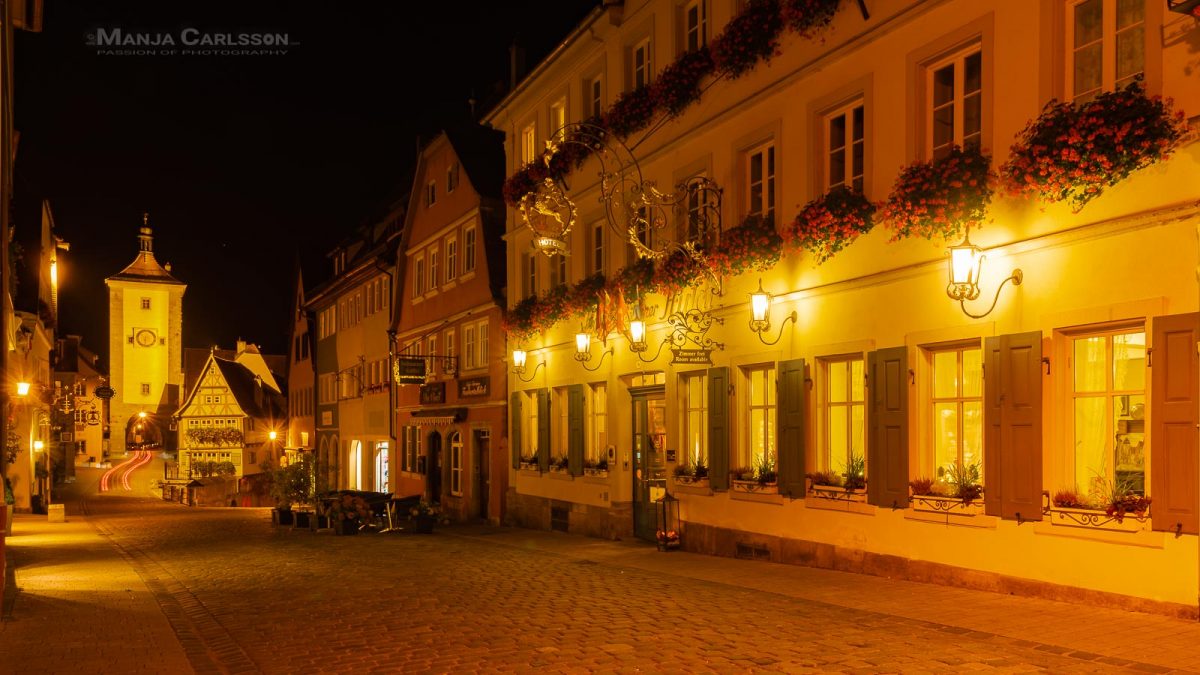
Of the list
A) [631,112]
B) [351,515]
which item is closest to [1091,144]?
[631,112]

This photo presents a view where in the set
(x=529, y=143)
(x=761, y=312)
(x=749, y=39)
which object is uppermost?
(x=529, y=143)

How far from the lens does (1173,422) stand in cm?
881

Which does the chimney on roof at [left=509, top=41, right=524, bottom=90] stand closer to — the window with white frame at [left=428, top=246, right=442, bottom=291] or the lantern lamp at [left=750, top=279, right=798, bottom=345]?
the window with white frame at [left=428, top=246, right=442, bottom=291]

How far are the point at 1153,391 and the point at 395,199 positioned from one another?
3138cm

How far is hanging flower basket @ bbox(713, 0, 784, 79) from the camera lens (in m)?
14.6

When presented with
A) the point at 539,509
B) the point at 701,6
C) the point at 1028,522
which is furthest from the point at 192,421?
the point at 1028,522

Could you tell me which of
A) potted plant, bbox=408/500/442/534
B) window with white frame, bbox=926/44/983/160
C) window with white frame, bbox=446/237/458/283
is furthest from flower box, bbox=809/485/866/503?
window with white frame, bbox=446/237/458/283

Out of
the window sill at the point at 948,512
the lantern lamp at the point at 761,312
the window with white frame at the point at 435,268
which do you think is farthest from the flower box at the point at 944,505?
the window with white frame at the point at 435,268

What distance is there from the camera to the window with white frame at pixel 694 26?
17062 millimetres

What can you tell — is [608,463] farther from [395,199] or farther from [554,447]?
[395,199]

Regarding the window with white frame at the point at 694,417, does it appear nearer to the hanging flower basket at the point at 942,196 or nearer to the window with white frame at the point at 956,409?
the window with white frame at the point at 956,409

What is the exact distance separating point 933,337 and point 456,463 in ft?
61.5

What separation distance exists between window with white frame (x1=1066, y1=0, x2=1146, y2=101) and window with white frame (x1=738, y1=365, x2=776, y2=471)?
5.86 m

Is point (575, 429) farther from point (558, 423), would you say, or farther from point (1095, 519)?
point (1095, 519)
